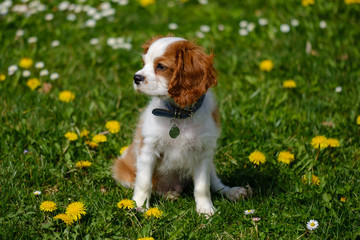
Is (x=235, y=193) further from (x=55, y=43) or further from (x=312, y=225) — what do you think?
(x=55, y=43)

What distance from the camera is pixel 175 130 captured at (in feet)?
10.7

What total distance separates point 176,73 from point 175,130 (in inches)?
17.1

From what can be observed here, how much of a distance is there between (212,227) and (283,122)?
1.64 m

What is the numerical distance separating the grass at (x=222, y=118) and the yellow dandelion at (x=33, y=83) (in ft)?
0.30

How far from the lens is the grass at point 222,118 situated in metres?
3.16

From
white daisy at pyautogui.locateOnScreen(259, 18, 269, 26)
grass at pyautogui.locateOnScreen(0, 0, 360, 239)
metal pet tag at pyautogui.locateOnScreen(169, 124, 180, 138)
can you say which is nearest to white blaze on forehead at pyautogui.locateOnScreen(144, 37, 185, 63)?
metal pet tag at pyautogui.locateOnScreen(169, 124, 180, 138)

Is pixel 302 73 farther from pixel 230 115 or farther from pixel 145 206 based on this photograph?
pixel 145 206

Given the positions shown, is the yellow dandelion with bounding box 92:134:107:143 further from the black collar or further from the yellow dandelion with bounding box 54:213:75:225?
the yellow dandelion with bounding box 54:213:75:225

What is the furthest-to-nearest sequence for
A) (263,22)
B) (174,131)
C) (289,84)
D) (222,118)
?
(263,22)
(289,84)
(222,118)
(174,131)

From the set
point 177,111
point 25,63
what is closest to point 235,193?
point 177,111

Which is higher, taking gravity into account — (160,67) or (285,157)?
(160,67)

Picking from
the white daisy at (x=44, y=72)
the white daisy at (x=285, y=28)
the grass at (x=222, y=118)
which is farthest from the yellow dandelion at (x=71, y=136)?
the white daisy at (x=285, y=28)

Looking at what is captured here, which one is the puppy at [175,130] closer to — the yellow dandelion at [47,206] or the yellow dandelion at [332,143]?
the yellow dandelion at [47,206]

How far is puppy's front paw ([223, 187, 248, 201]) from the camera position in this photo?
357cm
